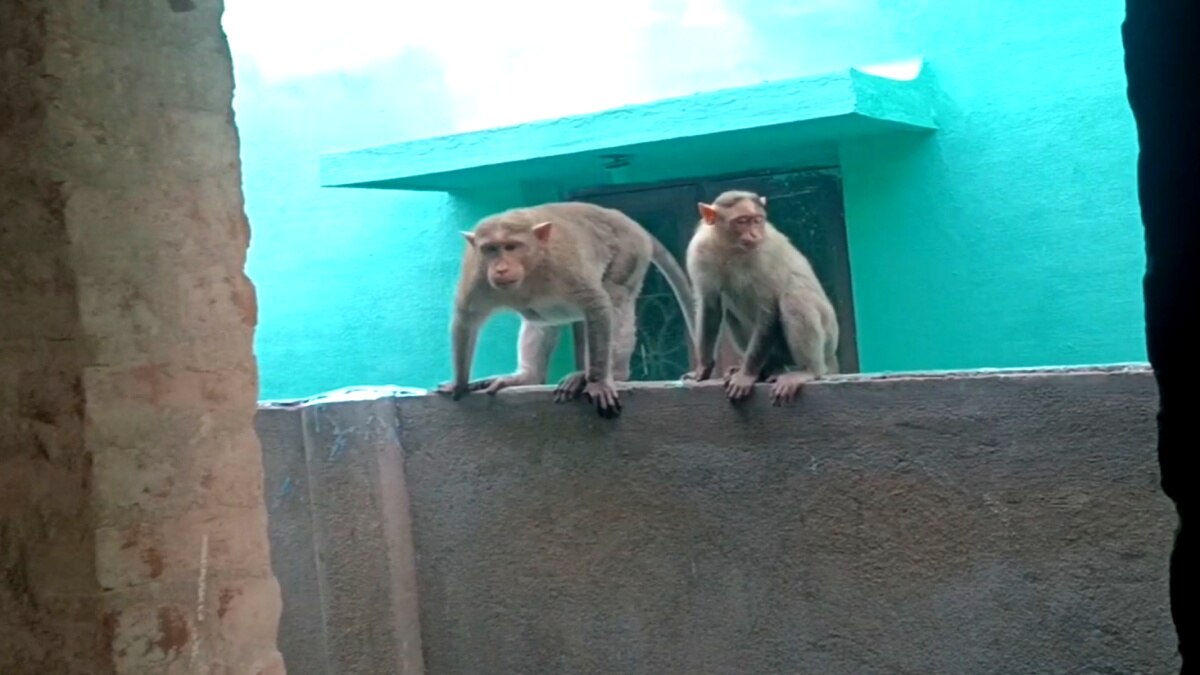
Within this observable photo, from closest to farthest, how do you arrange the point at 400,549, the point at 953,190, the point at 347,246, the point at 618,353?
the point at 400,549 → the point at 618,353 → the point at 953,190 → the point at 347,246

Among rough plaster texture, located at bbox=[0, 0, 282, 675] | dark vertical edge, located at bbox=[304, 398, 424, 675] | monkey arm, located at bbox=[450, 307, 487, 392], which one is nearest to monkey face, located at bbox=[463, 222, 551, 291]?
monkey arm, located at bbox=[450, 307, 487, 392]

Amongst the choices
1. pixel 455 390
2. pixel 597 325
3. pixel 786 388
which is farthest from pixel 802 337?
pixel 455 390

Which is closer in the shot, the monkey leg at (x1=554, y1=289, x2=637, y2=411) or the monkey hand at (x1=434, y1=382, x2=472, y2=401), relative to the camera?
the monkey leg at (x1=554, y1=289, x2=637, y2=411)

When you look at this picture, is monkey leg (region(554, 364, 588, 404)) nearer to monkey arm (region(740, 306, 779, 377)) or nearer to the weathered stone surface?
the weathered stone surface

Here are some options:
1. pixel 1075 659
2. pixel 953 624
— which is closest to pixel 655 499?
pixel 953 624

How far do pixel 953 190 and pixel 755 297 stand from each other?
2359 millimetres

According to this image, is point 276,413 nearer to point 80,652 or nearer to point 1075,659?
point 80,652

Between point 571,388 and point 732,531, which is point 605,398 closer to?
point 571,388

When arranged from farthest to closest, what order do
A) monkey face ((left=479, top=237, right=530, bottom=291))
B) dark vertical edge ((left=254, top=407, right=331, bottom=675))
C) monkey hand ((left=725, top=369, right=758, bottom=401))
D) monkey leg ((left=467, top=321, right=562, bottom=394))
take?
1. monkey leg ((left=467, top=321, right=562, bottom=394))
2. dark vertical edge ((left=254, top=407, right=331, bottom=675))
3. monkey face ((left=479, top=237, right=530, bottom=291))
4. monkey hand ((left=725, top=369, right=758, bottom=401))

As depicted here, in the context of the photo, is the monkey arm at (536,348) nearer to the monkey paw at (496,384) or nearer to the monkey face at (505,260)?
the monkey paw at (496,384)

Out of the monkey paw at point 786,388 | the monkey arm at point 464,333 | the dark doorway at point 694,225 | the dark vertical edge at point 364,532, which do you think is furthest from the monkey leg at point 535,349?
the dark doorway at point 694,225

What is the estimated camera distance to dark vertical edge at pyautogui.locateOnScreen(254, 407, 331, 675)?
517 centimetres

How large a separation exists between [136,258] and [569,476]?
7.33 ft

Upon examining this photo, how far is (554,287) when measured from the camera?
496 cm
